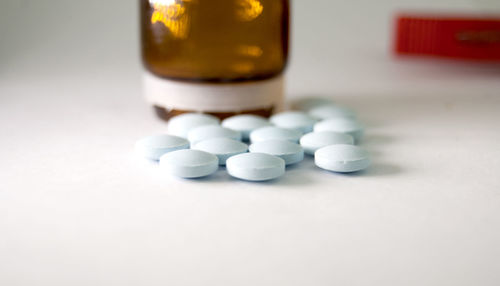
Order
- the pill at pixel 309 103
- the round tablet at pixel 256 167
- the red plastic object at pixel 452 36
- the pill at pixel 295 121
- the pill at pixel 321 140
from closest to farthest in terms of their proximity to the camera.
A: the round tablet at pixel 256 167, the pill at pixel 321 140, the pill at pixel 295 121, the pill at pixel 309 103, the red plastic object at pixel 452 36

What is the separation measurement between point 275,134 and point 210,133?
9 centimetres

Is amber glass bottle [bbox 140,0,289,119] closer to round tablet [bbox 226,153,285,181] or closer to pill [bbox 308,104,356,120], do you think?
pill [bbox 308,104,356,120]

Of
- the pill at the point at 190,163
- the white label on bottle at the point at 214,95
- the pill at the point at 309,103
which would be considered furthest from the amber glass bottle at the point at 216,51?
the pill at the point at 190,163

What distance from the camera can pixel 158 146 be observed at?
34.2 inches

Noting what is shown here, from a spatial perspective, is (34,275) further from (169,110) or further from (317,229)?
(169,110)

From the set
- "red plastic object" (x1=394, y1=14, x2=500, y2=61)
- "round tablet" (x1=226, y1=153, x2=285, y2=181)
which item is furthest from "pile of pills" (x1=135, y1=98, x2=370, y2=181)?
"red plastic object" (x1=394, y1=14, x2=500, y2=61)

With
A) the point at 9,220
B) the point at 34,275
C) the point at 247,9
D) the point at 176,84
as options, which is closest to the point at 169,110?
the point at 176,84

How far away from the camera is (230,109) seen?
1.05 metres

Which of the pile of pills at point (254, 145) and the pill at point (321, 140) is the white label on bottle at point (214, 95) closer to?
the pile of pills at point (254, 145)

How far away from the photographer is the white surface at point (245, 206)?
595 mm

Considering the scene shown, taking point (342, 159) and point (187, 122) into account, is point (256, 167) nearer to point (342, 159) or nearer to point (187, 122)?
point (342, 159)

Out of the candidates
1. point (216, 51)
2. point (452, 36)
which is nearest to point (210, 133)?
point (216, 51)

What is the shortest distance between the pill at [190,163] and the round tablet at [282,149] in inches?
2.7

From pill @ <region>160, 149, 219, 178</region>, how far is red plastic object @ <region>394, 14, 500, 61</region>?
29.6 inches
